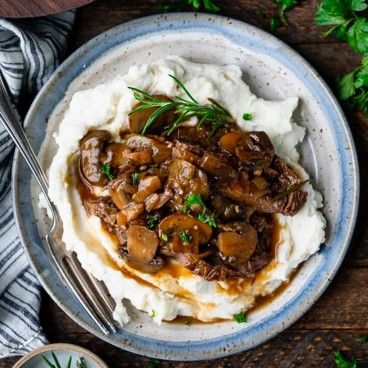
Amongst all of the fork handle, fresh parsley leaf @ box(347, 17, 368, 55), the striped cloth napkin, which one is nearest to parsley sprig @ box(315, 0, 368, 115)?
fresh parsley leaf @ box(347, 17, 368, 55)

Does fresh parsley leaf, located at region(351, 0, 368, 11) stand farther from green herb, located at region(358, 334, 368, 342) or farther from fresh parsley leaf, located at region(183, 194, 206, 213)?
green herb, located at region(358, 334, 368, 342)

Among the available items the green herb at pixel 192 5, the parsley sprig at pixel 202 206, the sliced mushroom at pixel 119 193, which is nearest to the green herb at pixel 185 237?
the parsley sprig at pixel 202 206

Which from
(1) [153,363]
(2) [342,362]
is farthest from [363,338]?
(1) [153,363]

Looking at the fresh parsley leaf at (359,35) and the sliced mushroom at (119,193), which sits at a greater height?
the fresh parsley leaf at (359,35)

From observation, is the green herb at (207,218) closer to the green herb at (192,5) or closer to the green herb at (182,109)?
the green herb at (182,109)

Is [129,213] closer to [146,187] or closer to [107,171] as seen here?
[146,187]
